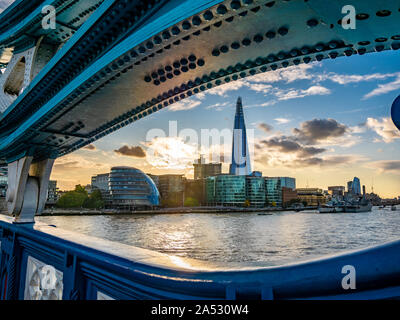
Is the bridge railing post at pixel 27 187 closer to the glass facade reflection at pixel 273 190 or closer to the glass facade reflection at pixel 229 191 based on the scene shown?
the glass facade reflection at pixel 229 191

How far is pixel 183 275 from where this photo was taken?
231cm

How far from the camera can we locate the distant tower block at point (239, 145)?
485ft

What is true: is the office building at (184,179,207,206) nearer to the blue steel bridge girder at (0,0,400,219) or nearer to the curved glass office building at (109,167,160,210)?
the curved glass office building at (109,167,160,210)

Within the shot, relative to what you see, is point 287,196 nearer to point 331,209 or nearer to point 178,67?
point 331,209

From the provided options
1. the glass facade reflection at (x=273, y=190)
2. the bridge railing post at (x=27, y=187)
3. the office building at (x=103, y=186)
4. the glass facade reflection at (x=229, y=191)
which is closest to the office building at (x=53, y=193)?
the office building at (x=103, y=186)

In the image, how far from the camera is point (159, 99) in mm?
4867

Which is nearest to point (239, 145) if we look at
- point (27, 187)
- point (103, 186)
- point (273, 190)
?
point (273, 190)

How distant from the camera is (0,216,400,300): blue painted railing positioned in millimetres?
1327

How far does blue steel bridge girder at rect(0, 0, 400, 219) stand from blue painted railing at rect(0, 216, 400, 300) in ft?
6.50

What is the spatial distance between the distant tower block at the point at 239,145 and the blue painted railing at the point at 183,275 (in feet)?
474

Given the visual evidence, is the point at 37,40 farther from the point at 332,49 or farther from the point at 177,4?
the point at 332,49

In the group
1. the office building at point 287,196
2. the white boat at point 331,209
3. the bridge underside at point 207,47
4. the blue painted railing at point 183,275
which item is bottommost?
the white boat at point 331,209

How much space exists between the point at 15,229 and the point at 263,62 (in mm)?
5956
